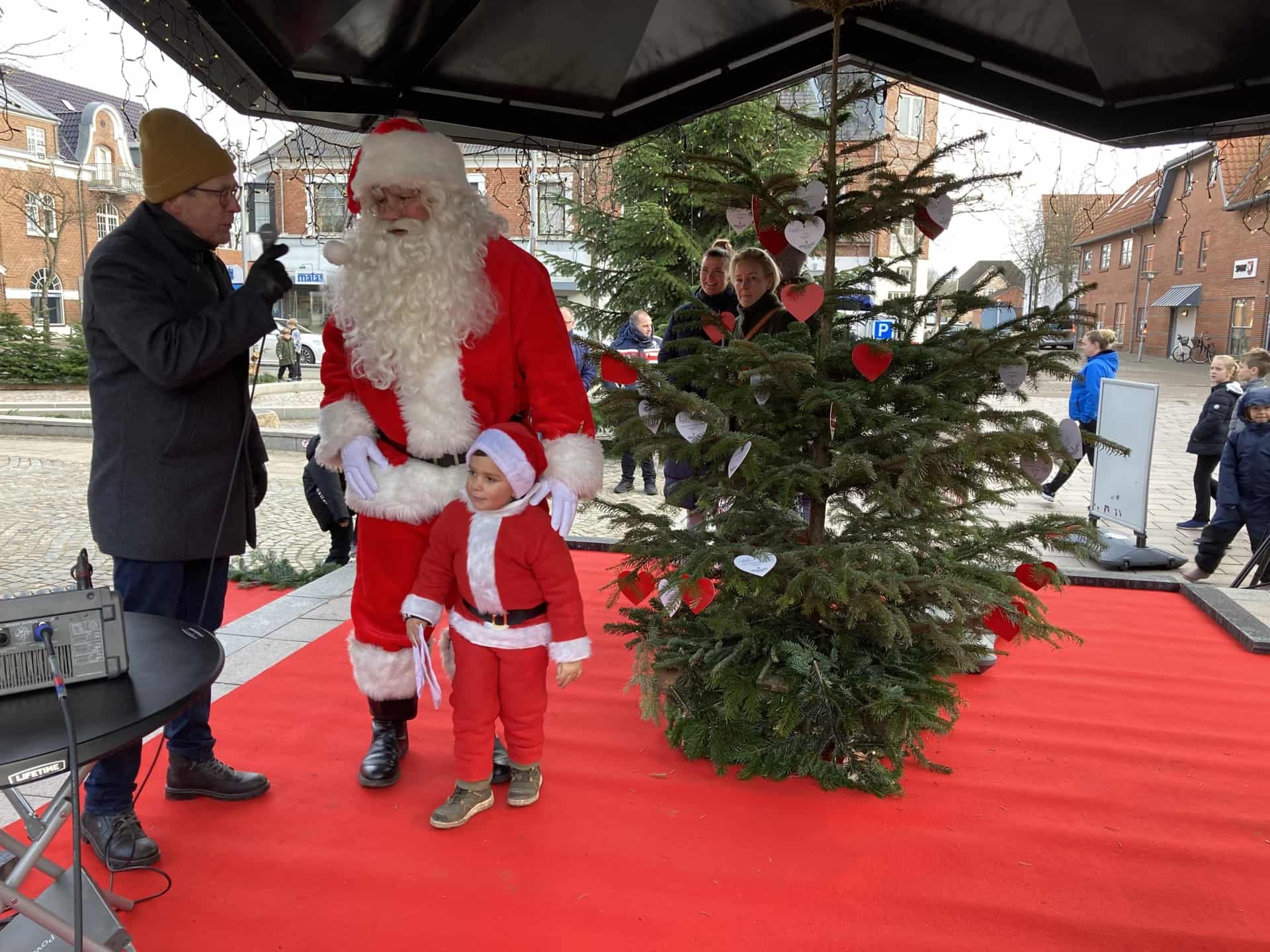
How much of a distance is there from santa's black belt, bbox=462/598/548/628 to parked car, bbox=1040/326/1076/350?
5.48ft

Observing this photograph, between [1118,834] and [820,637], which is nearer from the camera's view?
[1118,834]

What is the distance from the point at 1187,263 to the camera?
33.3 m

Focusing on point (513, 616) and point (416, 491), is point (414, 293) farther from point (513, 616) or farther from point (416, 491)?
point (513, 616)

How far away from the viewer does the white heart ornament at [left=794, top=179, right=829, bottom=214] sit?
104 inches

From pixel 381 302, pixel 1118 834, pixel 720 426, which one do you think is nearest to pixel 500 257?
pixel 381 302

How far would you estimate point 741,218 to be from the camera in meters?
2.76

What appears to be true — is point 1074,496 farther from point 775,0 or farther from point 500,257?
point 500,257

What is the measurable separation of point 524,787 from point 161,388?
1559 millimetres

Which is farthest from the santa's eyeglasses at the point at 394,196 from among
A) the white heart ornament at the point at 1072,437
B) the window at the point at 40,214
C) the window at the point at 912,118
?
the window at the point at 40,214

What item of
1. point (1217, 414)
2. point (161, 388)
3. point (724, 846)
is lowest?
point (724, 846)

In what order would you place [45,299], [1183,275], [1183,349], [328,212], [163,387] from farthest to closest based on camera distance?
[1183,275]
[1183,349]
[45,299]
[328,212]
[163,387]

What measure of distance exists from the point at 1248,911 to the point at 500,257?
107 inches

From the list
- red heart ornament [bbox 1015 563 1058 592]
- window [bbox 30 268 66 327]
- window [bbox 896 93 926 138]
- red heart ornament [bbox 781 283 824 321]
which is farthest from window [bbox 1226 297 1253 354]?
window [bbox 30 268 66 327]

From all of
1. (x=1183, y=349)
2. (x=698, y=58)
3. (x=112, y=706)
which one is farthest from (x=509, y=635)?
(x=1183, y=349)
